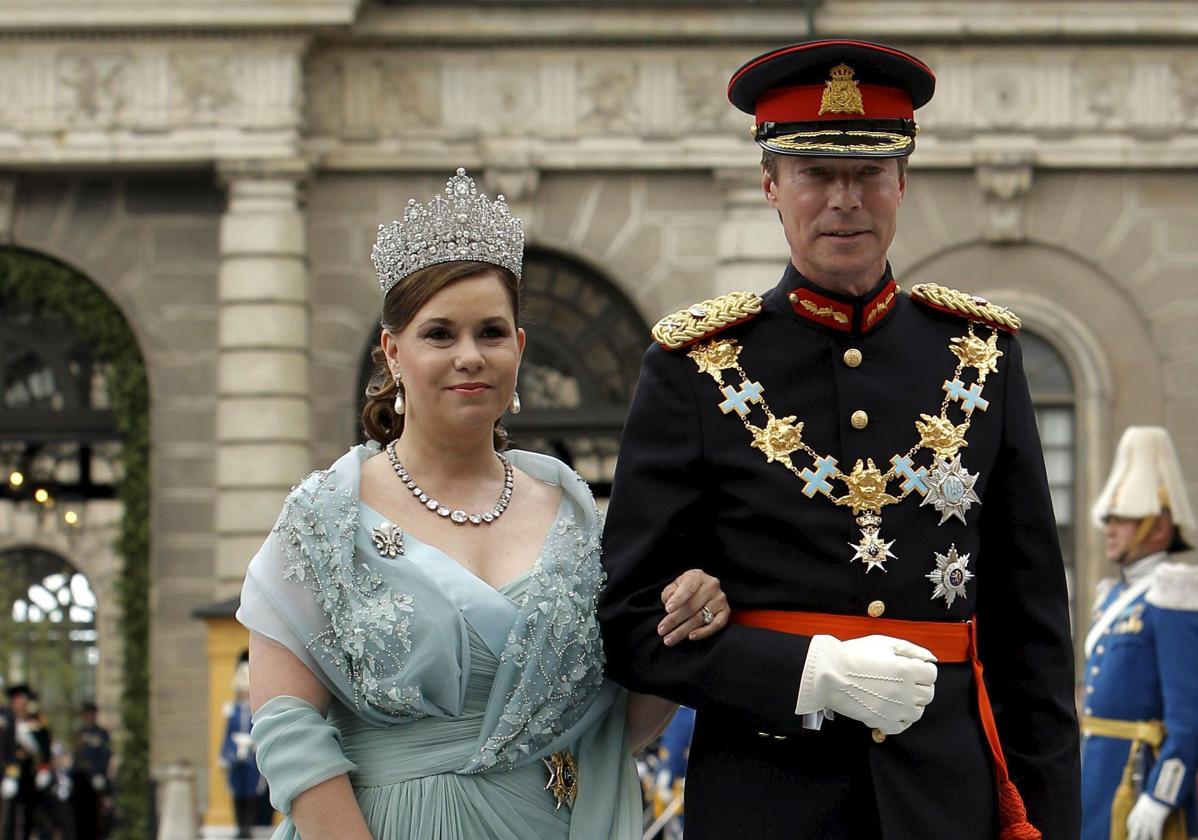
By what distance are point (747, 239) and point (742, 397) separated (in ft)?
34.3

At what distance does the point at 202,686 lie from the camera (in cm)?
1408

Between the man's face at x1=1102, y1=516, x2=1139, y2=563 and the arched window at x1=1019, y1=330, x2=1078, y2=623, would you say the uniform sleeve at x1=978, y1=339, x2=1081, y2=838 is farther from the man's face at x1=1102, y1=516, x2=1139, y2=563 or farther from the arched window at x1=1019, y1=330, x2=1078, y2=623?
the arched window at x1=1019, y1=330, x2=1078, y2=623

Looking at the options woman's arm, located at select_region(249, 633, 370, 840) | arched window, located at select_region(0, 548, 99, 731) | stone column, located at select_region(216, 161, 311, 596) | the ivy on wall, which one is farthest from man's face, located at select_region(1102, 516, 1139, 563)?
arched window, located at select_region(0, 548, 99, 731)

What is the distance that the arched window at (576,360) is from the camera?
46.7ft

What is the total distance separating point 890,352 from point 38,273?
11450mm

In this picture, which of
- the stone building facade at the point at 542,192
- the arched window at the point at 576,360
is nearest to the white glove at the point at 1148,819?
the stone building facade at the point at 542,192

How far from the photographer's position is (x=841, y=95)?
353 cm

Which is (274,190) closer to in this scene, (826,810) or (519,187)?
(519,187)

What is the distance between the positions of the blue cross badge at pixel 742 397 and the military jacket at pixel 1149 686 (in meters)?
3.24

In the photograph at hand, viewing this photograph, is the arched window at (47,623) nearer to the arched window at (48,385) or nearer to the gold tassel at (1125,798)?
the arched window at (48,385)

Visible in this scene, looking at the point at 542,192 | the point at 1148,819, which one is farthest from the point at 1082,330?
the point at 1148,819

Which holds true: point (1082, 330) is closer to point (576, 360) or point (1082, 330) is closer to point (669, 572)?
point (576, 360)

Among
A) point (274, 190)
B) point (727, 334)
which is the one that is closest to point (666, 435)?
point (727, 334)

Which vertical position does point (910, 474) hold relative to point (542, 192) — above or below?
below
